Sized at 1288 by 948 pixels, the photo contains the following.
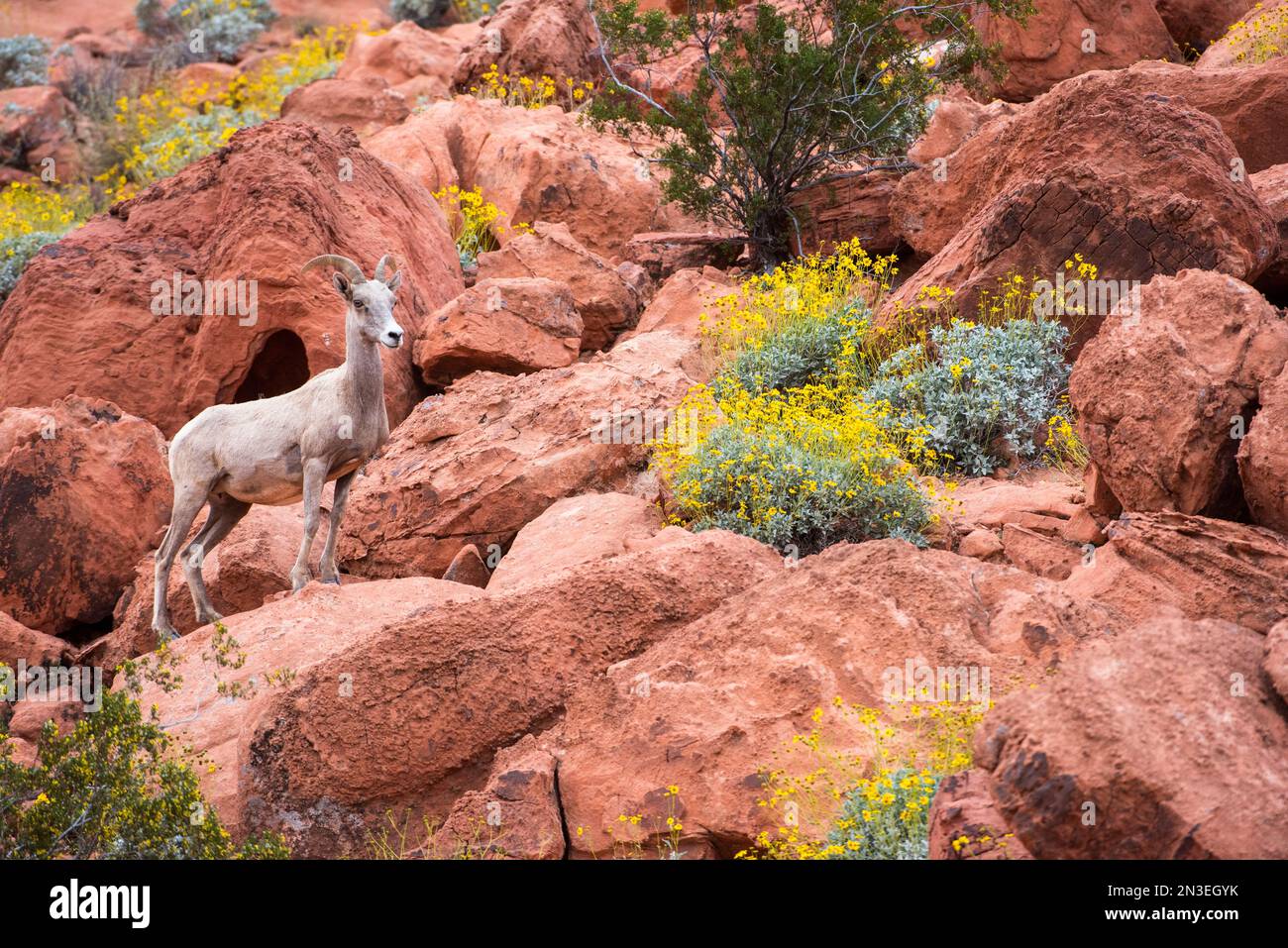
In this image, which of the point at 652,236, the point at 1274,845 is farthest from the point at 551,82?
the point at 1274,845

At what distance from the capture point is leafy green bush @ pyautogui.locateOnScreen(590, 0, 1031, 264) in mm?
13500

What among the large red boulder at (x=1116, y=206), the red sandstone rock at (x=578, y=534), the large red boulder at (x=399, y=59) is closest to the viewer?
the red sandstone rock at (x=578, y=534)

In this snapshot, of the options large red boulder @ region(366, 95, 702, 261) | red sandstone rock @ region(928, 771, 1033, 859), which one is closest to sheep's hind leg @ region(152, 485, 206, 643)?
red sandstone rock @ region(928, 771, 1033, 859)

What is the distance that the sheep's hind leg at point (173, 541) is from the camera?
879 centimetres

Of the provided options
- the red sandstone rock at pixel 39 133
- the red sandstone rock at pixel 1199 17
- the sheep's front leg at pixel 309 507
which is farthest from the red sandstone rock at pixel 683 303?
the red sandstone rock at pixel 39 133

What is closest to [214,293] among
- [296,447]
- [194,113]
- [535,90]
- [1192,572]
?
[296,447]

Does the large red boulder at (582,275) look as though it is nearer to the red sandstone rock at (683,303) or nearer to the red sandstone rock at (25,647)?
the red sandstone rock at (683,303)

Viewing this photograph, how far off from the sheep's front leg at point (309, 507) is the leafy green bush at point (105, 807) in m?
2.42

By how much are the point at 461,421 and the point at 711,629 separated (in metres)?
4.47

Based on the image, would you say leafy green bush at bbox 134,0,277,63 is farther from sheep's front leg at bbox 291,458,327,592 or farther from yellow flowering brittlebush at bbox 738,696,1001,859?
yellow flowering brittlebush at bbox 738,696,1001,859

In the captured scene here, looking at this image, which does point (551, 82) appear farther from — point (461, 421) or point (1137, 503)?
point (1137, 503)

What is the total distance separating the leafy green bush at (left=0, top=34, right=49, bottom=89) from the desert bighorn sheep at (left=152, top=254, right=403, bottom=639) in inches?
811

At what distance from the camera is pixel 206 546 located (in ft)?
29.7

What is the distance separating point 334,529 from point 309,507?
28cm
